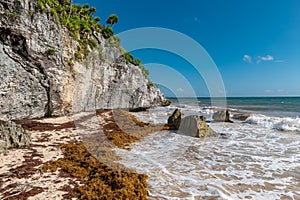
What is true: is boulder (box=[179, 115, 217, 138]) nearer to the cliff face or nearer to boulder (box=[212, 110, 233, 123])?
boulder (box=[212, 110, 233, 123])

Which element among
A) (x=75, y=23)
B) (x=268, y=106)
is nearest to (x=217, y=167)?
(x=75, y=23)

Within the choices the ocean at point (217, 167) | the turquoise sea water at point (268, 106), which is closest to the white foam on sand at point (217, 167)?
the ocean at point (217, 167)

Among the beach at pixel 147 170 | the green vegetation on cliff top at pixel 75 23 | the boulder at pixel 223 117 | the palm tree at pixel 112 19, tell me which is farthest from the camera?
the palm tree at pixel 112 19

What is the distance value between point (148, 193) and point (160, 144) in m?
4.46

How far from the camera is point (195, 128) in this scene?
10125mm

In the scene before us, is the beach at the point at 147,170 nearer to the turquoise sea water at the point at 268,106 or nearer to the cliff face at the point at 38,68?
the cliff face at the point at 38,68

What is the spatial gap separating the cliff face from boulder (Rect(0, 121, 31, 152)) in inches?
172

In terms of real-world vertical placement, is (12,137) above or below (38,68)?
below

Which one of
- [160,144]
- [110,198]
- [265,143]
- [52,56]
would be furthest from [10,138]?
[265,143]

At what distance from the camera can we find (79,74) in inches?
601

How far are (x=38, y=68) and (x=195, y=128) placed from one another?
11.2m

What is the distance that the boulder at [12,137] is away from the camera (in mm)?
5857

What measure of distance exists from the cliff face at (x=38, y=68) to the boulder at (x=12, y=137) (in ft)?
14.4

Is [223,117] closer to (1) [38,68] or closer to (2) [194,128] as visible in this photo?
(2) [194,128]
